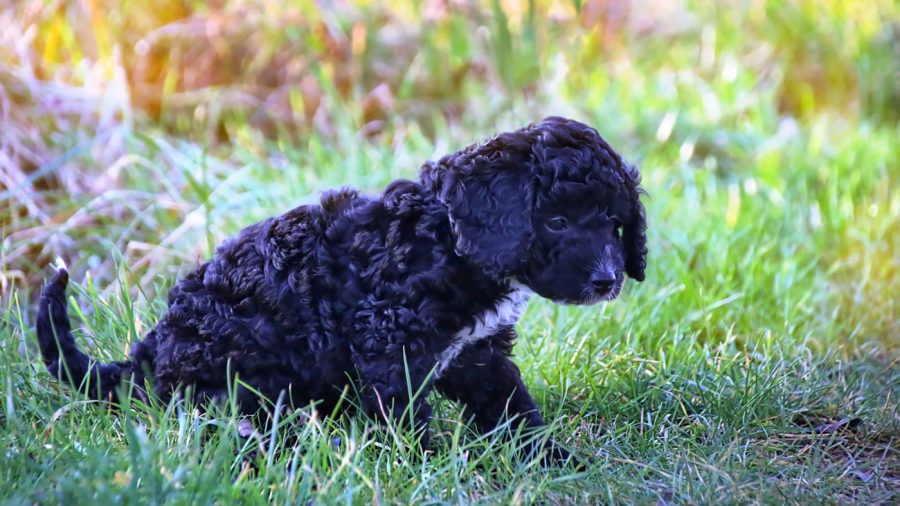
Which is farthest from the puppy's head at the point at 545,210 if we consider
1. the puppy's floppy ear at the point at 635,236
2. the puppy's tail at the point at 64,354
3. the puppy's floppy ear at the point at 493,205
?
the puppy's tail at the point at 64,354

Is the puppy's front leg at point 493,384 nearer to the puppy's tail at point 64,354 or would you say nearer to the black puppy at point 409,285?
the black puppy at point 409,285

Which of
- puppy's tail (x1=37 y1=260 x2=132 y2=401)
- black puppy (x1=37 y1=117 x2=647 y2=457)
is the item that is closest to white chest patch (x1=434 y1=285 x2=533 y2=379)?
black puppy (x1=37 y1=117 x2=647 y2=457)

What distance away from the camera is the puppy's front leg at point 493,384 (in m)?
3.24

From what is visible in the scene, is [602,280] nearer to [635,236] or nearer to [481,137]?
[635,236]

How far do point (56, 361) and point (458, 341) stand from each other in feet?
4.43

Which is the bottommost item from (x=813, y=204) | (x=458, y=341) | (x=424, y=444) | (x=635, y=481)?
(x=813, y=204)

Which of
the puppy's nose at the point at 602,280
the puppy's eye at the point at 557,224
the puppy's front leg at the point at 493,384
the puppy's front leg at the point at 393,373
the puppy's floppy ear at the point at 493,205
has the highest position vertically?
the puppy's floppy ear at the point at 493,205

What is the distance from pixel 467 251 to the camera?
3016 millimetres

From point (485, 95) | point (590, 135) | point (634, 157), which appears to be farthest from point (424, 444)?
point (485, 95)

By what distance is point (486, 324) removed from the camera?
123 inches

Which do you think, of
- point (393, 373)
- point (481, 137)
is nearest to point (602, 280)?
point (393, 373)

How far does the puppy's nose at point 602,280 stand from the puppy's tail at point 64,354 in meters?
1.59

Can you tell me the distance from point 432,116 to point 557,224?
159 inches

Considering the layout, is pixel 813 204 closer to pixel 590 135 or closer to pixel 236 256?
pixel 590 135
